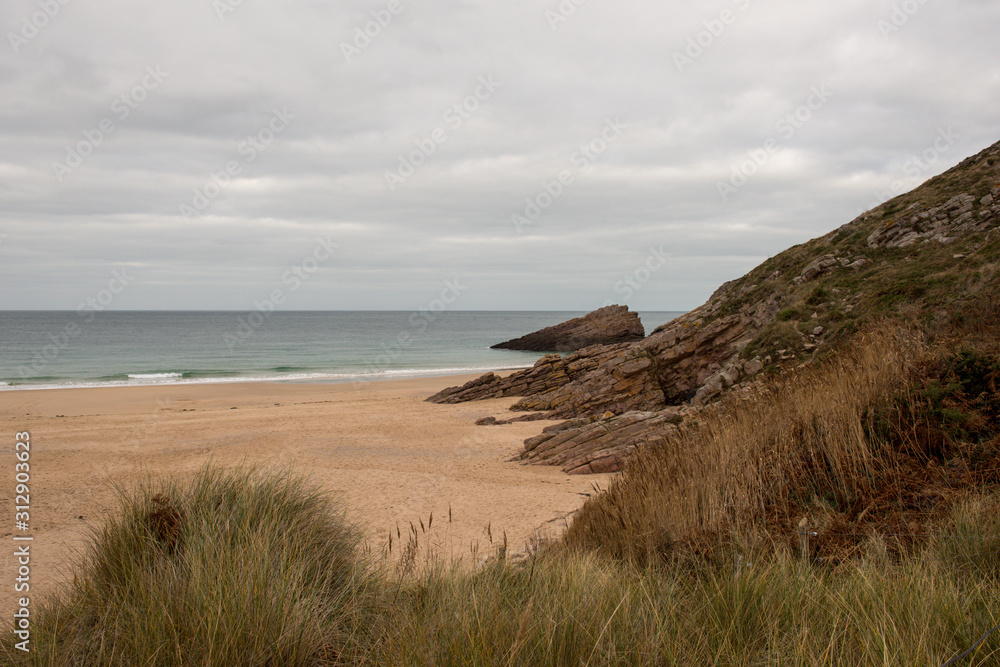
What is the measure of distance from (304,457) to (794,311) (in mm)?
14105

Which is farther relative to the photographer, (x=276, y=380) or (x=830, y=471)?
(x=276, y=380)

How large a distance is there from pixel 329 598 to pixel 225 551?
29.6 inches

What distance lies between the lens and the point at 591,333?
2404 inches

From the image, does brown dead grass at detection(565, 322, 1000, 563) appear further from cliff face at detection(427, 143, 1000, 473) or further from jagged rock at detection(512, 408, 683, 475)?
jagged rock at detection(512, 408, 683, 475)

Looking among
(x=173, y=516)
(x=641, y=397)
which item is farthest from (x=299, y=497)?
(x=641, y=397)

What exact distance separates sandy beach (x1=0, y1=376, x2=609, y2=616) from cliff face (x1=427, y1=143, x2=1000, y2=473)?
169 cm

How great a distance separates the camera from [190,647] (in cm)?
290

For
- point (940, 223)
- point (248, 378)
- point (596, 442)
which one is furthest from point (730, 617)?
point (248, 378)

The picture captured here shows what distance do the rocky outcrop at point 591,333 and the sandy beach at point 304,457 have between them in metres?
34.2

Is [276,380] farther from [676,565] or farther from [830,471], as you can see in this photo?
[676,565]

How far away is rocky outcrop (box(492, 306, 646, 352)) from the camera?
192ft

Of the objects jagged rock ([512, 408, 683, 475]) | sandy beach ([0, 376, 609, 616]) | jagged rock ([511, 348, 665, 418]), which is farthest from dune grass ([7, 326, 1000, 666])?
jagged rock ([511, 348, 665, 418])

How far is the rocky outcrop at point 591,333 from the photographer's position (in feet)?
192

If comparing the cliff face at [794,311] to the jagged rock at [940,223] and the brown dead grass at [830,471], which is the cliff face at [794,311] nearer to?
the jagged rock at [940,223]
